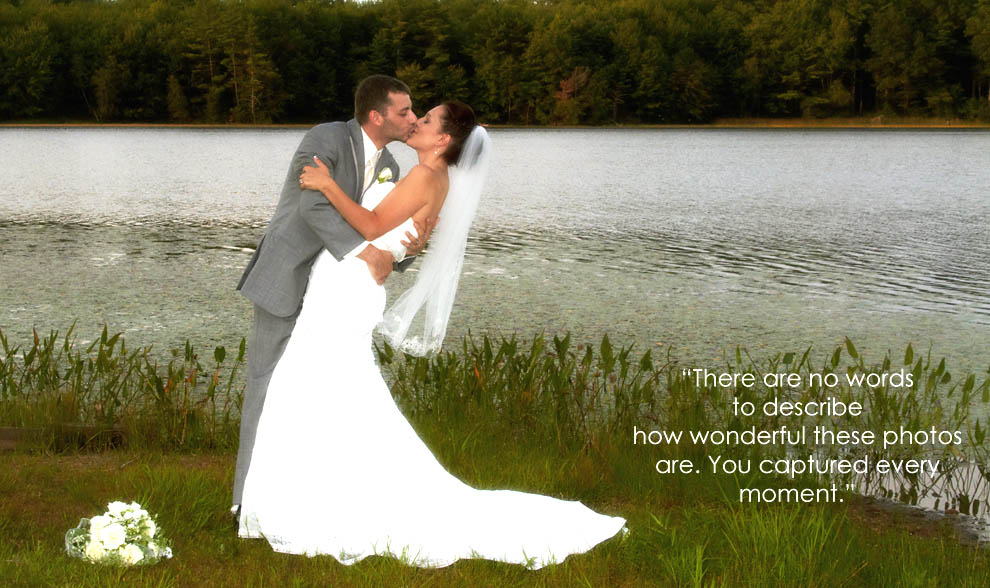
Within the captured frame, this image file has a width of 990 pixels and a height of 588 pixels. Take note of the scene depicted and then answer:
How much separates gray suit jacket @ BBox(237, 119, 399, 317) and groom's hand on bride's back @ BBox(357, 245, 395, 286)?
8 centimetres

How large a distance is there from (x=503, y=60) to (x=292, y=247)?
85.7 metres

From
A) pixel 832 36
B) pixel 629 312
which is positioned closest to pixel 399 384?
pixel 629 312

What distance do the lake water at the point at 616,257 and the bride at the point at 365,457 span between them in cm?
424

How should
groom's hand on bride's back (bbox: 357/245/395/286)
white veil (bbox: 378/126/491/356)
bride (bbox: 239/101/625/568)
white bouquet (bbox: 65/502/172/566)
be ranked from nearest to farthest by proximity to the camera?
white bouquet (bbox: 65/502/172/566), bride (bbox: 239/101/625/568), groom's hand on bride's back (bbox: 357/245/395/286), white veil (bbox: 378/126/491/356)

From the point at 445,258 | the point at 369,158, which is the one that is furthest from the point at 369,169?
the point at 445,258

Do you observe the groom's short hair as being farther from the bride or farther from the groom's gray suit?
the bride

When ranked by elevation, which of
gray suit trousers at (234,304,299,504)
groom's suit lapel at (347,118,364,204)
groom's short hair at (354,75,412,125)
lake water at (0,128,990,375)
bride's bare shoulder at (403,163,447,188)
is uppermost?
groom's short hair at (354,75,412,125)

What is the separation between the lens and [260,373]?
4.45 m

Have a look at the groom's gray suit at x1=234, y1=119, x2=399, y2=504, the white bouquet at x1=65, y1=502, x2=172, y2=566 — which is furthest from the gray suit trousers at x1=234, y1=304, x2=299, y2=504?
the white bouquet at x1=65, y1=502, x2=172, y2=566

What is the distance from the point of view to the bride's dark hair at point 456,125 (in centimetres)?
448

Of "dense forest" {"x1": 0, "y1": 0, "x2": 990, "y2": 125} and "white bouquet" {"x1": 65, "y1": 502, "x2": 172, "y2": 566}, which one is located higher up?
"dense forest" {"x1": 0, "y1": 0, "x2": 990, "y2": 125}

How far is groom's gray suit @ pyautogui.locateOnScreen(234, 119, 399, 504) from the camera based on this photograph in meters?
4.25

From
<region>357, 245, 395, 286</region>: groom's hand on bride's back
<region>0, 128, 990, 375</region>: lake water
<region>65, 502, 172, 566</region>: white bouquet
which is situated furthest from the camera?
<region>0, 128, 990, 375</region>: lake water

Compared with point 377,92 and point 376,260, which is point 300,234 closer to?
point 376,260
